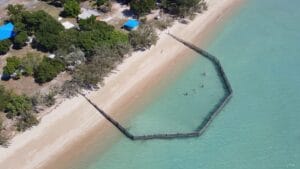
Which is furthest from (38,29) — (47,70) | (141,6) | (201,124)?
(201,124)

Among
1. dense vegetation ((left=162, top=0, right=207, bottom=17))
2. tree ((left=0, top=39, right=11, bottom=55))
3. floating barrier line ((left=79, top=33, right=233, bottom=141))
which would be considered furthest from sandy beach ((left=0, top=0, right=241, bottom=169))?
tree ((left=0, top=39, right=11, bottom=55))

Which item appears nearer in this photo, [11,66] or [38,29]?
[11,66]

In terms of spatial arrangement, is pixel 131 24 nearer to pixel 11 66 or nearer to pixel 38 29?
pixel 38 29

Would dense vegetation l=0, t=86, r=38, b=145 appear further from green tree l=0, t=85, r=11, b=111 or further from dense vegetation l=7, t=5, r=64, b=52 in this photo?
dense vegetation l=7, t=5, r=64, b=52

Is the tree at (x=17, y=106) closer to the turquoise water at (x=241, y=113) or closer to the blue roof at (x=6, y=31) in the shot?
the turquoise water at (x=241, y=113)

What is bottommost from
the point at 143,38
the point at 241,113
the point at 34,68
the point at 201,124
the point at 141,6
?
the point at 201,124

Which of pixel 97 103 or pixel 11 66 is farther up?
pixel 11 66

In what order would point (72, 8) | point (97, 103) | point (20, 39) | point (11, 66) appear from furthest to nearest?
point (72, 8) → point (20, 39) → point (11, 66) → point (97, 103)
